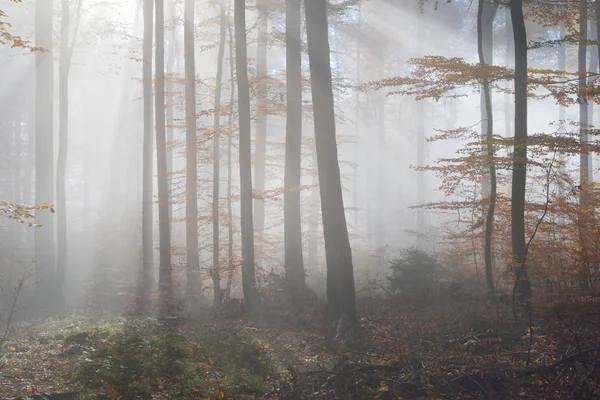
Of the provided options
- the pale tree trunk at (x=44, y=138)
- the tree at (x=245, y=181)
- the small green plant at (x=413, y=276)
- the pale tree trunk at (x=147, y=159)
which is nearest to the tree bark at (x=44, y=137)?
the pale tree trunk at (x=44, y=138)

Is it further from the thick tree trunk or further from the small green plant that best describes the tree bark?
the small green plant

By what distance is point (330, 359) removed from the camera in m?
8.49

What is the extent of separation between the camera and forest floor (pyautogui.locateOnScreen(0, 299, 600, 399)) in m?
6.05

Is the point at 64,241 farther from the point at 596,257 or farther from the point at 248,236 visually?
the point at 596,257

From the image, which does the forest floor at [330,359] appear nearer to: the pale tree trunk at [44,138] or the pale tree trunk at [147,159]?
the pale tree trunk at [147,159]

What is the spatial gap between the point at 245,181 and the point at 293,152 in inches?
91.2

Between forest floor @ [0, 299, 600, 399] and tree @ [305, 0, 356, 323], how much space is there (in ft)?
2.28

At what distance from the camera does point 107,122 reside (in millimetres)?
48719

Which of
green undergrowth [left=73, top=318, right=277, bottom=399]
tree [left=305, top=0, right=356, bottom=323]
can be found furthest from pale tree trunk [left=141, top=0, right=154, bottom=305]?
tree [left=305, top=0, right=356, bottom=323]

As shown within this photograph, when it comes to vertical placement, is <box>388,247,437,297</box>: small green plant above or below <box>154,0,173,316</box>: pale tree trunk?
below

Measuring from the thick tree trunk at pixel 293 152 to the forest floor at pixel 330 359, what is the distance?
9.26 feet

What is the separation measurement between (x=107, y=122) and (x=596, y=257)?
47325 millimetres

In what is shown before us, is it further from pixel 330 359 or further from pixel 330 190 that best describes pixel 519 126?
pixel 330 359

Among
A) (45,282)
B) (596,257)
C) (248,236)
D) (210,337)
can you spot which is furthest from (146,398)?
(45,282)
